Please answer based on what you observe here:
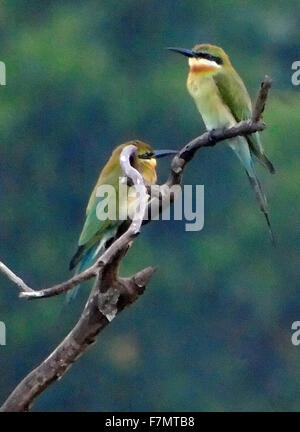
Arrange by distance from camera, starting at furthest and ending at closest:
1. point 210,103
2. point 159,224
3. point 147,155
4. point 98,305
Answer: point 159,224
point 210,103
point 147,155
point 98,305

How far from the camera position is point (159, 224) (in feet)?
19.2

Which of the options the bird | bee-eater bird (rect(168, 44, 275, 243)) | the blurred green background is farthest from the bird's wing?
the blurred green background

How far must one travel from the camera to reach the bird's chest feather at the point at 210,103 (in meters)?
2.54

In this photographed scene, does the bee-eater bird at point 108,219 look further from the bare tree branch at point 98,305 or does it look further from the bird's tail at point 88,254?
the bare tree branch at point 98,305

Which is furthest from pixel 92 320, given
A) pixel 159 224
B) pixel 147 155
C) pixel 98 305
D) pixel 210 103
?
pixel 159 224

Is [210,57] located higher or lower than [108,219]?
higher

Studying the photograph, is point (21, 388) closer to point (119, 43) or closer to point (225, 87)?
point (225, 87)

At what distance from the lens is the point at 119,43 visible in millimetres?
6539

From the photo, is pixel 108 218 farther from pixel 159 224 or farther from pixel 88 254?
pixel 159 224

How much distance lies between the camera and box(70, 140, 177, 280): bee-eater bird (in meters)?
2.12

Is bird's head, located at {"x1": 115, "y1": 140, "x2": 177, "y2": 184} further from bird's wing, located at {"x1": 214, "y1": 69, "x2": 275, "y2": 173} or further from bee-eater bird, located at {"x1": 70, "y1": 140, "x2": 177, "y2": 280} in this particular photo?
bird's wing, located at {"x1": 214, "y1": 69, "x2": 275, "y2": 173}

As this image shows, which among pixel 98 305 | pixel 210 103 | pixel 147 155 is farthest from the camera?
pixel 210 103

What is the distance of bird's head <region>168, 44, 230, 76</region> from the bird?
37cm

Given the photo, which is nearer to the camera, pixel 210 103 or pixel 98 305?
pixel 98 305
